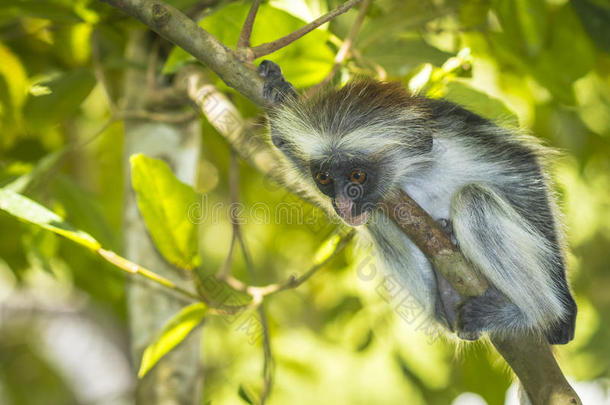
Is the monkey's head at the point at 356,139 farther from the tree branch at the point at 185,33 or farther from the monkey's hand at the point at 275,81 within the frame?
the tree branch at the point at 185,33

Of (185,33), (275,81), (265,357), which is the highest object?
(185,33)

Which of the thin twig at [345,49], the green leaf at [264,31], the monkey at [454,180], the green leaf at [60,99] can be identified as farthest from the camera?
the green leaf at [60,99]

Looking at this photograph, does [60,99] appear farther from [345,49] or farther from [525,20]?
[525,20]

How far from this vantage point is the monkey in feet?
8.18

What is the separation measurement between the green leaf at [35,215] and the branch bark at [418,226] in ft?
2.28

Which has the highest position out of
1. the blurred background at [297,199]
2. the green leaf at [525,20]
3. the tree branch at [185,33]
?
the tree branch at [185,33]

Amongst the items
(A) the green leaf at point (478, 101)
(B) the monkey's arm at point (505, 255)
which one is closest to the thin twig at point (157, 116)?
(A) the green leaf at point (478, 101)

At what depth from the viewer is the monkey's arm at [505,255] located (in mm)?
2508

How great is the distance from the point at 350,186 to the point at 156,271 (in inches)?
36.6

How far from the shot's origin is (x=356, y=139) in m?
2.63

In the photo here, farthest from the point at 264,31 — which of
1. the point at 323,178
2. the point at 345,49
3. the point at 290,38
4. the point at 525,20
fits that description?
the point at 525,20

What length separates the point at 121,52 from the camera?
379cm

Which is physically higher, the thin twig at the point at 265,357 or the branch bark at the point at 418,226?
the branch bark at the point at 418,226

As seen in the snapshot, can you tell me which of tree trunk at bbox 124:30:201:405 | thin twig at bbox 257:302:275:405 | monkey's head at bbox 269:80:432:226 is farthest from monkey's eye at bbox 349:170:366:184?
tree trunk at bbox 124:30:201:405
